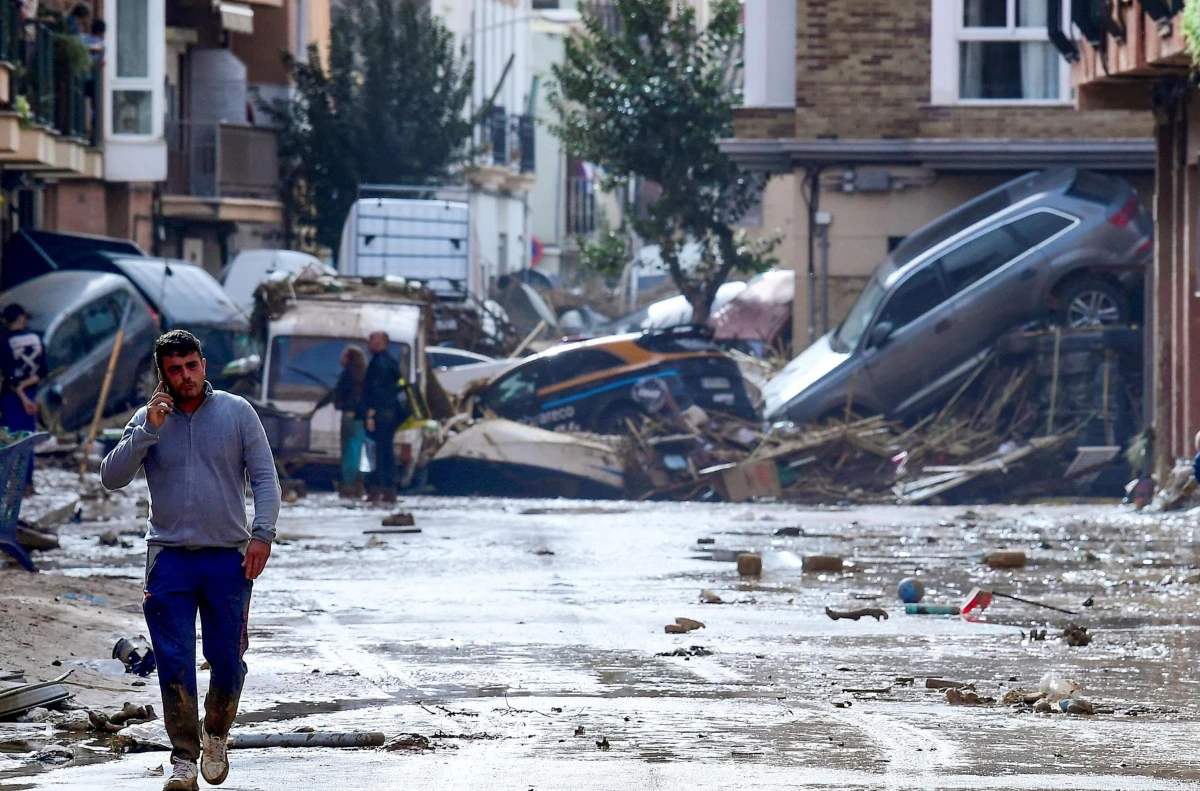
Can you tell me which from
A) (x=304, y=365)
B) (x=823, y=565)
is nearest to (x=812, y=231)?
(x=304, y=365)

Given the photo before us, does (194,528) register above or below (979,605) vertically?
above

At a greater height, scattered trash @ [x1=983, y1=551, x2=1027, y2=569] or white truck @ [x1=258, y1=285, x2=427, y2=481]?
white truck @ [x1=258, y1=285, x2=427, y2=481]

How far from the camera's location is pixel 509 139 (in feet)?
218

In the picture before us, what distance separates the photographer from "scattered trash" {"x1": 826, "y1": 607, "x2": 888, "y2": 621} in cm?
1188

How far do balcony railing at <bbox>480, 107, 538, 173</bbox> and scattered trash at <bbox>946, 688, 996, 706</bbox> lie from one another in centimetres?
5309

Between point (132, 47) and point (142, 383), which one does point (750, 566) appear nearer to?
point (142, 383)

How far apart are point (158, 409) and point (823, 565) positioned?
27.3 ft

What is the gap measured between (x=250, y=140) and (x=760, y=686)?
37005 millimetres

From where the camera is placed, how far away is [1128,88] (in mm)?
22406

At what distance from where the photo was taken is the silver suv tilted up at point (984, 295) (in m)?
24.7

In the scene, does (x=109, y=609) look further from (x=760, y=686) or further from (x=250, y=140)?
(x=250, y=140)

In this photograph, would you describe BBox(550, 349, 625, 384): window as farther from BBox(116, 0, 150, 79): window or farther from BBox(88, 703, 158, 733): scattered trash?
BBox(88, 703, 158, 733): scattered trash

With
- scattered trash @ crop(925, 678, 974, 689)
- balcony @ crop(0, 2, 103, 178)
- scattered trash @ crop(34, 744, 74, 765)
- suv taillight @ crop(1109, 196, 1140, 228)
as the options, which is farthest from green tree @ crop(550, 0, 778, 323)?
scattered trash @ crop(34, 744, 74, 765)

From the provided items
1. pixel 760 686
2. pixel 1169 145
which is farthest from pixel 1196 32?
pixel 760 686
